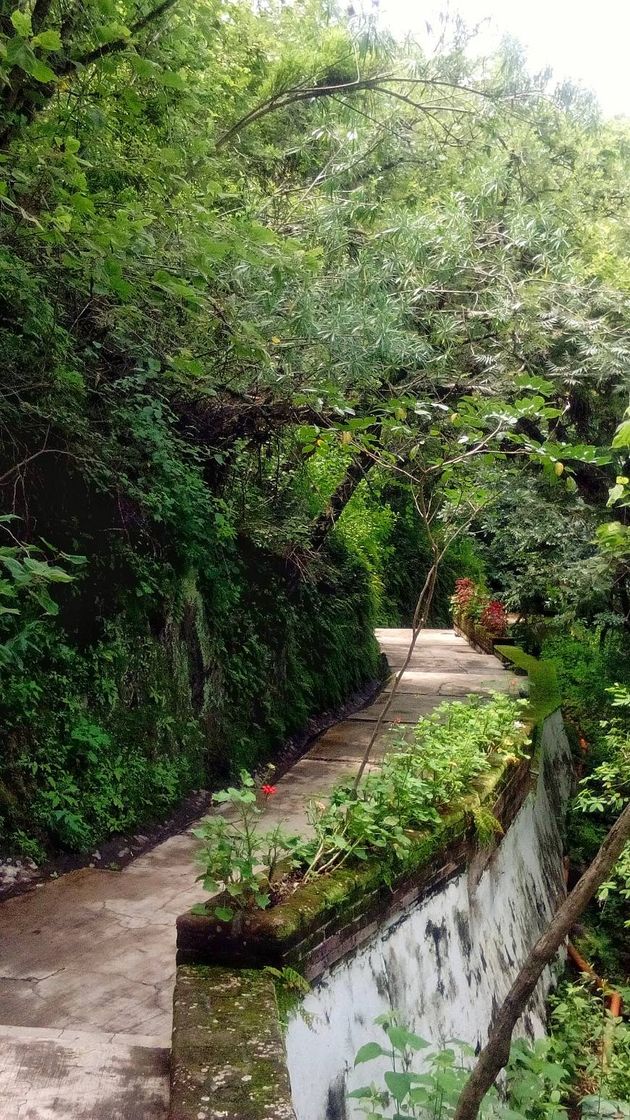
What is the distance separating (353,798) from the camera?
3768mm

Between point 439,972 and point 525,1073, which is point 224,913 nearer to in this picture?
point 439,972

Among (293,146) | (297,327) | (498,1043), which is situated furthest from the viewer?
(293,146)

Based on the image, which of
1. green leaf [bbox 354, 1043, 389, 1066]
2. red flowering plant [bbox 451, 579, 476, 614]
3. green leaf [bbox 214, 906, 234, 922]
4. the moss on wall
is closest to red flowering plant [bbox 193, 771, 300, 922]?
green leaf [bbox 214, 906, 234, 922]

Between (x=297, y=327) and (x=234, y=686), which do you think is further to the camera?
(x=234, y=686)

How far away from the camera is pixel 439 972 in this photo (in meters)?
4.41

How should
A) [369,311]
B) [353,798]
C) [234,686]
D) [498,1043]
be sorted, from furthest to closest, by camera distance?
[234,686]
[369,311]
[353,798]
[498,1043]

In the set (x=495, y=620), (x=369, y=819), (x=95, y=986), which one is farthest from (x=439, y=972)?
(x=495, y=620)

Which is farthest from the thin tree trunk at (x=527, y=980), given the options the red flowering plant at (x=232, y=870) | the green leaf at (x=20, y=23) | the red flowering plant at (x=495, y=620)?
the red flowering plant at (x=495, y=620)

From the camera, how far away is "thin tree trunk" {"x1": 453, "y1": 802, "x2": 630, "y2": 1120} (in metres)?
2.49

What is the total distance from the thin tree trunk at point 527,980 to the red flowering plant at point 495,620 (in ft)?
37.0

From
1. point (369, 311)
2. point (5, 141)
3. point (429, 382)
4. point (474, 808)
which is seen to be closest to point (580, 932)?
point (474, 808)

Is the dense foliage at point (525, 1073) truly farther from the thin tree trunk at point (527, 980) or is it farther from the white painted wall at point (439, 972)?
the thin tree trunk at point (527, 980)

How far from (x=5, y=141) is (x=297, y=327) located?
2250mm

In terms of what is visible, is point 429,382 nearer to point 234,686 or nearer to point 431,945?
point 234,686
